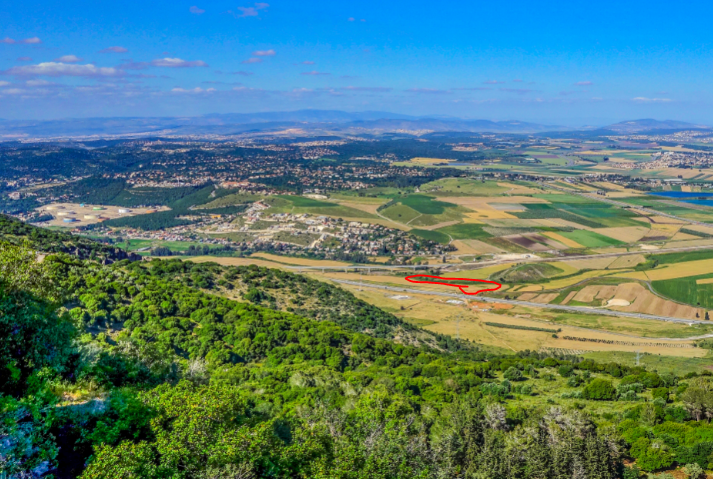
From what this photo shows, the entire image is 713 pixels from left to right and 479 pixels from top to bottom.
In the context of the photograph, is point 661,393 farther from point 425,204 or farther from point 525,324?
point 425,204

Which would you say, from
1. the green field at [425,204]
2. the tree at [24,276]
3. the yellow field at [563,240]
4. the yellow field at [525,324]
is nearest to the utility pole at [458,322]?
the yellow field at [525,324]

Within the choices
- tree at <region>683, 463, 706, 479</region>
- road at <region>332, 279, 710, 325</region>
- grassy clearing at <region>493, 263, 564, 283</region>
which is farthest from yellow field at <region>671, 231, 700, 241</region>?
tree at <region>683, 463, 706, 479</region>

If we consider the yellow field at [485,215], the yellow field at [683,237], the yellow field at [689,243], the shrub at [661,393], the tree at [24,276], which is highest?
the tree at [24,276]

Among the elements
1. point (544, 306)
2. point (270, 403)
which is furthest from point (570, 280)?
point (270, 403)

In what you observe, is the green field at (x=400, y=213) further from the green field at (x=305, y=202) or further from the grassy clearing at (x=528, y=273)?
the grassy clearing at (x=528, y=273)

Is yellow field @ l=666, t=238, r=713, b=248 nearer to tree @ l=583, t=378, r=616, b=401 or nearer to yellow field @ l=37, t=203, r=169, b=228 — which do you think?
tree @ l=583, t=378, r=616, b=401

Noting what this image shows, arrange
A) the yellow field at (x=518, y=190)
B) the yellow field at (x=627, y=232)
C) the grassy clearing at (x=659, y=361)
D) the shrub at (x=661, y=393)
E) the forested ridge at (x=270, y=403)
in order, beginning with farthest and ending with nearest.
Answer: the yellow field at (x=518, y=190) < the yellow field at (x=627, y=232) < the grassy clearing at (x=659, y=361) < the shrub at (x=661, y=393) < the forested ridge at (x=270, y=403)
